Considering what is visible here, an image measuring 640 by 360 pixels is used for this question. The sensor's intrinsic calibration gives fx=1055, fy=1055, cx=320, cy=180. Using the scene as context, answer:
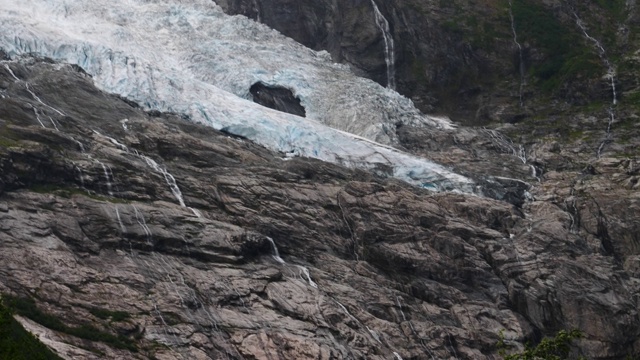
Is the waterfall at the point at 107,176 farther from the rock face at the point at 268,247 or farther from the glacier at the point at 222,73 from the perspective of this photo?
the glacier at the point at 222,73

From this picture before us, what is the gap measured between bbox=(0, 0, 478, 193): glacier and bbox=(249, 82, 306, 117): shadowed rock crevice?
0.61 metres

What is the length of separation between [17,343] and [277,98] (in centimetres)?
5406

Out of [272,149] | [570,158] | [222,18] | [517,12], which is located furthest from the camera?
[517,12]

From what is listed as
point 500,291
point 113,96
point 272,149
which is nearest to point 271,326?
point 500,291

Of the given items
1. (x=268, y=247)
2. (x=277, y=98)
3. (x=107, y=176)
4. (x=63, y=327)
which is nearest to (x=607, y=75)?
(x=277, y=98)

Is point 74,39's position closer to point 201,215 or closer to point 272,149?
point 272,149

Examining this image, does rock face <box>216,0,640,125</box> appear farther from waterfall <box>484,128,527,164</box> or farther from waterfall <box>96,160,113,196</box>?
waterfall <box>96,160,113,196</box>

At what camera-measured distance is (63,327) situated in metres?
54.8

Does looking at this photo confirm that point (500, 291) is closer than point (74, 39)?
Yes

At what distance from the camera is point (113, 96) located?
84.6m

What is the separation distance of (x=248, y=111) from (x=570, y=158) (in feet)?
91.4

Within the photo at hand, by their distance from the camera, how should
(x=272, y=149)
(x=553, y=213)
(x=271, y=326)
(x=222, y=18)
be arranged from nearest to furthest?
(x=271, y=326)
(x=553, y=213)
(x=272, y=149)
(x=222, y=18)

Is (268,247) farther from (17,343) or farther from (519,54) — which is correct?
(519,54)

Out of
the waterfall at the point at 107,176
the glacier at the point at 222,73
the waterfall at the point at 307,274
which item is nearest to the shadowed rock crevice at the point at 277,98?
the glacier at the point at 222,73
